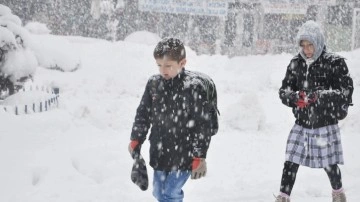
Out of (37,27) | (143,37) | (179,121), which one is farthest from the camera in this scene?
(143,37)

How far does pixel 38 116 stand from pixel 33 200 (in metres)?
3.05

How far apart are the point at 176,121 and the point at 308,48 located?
1382 mm

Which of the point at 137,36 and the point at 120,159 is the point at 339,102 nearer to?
the point at 120,159

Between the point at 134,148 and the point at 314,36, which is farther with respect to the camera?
the point at 314,36

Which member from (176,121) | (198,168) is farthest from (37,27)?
(198,168)

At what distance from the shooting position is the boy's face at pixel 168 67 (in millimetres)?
3314

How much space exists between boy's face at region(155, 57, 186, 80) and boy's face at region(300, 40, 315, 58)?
4.09ft

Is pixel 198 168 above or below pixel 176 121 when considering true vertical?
below

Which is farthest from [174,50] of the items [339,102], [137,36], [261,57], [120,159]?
[137,36]

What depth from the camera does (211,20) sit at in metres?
25.4

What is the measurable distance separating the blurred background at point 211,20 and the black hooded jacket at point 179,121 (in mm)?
20826

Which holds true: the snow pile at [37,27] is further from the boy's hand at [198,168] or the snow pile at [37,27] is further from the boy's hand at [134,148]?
the boy's hand at [198,168]

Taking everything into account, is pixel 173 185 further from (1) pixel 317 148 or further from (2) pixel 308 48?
(2) pixel 308 48

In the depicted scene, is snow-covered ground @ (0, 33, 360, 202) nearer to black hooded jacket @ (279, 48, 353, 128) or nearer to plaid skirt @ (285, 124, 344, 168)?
plaid skirt @ (285, 124, 344, 168)
